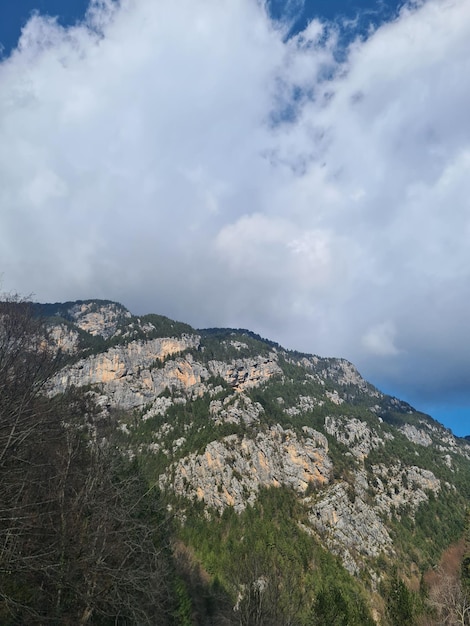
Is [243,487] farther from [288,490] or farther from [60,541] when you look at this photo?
[60,541]

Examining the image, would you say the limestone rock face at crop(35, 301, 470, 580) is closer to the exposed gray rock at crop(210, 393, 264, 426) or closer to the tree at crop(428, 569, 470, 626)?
the exposed gray rock at crop(210, 393, 264, 426)

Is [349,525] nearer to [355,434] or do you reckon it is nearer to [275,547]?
[275,547]

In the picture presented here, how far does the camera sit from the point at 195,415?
177875mm

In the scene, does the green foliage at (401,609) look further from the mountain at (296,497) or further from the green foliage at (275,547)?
the green foliage at (275,547)

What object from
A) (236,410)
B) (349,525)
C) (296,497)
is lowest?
(349,525)

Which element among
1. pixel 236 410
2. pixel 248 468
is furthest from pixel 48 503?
pixel 236 410

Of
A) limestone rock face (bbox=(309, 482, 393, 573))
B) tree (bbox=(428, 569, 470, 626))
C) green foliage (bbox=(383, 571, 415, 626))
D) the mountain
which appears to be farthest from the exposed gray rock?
tree (bbox=(428, 569, 470, 626))

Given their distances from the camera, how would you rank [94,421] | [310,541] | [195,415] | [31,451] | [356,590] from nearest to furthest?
[31,451]
[94,421]
[356,590]
[310,541]
[195,415]

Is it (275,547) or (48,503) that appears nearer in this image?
(48,503)

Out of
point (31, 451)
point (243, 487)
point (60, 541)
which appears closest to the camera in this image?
point (60, 541)

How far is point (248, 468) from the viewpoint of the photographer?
14212 centimetres

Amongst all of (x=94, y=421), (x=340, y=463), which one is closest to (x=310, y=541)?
(x=340, y=463)

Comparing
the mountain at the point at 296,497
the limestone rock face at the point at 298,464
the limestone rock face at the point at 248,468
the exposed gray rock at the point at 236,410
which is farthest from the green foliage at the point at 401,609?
the exposed gray rock at the point at 236,410

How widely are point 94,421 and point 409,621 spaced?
1841 inches
